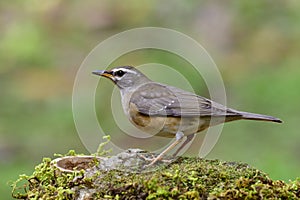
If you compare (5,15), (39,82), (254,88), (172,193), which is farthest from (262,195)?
(5,15)

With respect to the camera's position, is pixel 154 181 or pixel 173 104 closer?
pixel 154 181

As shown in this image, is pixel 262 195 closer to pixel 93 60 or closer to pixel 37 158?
pixel 37 158

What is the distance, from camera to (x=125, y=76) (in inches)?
282

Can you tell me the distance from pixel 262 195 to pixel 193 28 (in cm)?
1384

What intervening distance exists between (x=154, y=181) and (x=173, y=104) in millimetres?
1959

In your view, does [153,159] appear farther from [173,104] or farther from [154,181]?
[173,104]

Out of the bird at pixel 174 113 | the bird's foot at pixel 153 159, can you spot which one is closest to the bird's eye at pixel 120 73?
the bird at pixel 174 113

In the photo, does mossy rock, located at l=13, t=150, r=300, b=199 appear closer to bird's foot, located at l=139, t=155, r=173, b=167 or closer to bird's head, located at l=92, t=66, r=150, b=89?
bird's foot, located at l=139, t=155, r=173, b=167

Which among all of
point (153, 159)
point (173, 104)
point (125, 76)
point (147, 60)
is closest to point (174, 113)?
point (173, 104)

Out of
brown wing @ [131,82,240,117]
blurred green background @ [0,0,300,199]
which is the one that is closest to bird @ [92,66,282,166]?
brown wing @ [131,82,240,117]

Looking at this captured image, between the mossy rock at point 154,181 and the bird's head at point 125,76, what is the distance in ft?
5.38

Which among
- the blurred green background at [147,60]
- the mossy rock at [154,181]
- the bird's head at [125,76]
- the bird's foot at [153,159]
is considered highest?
the blurred green background at [147,60]

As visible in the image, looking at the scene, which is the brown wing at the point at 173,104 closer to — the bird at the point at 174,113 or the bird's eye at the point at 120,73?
the bird at the point at 174,113

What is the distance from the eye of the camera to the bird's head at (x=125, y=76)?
7105 millimetres
